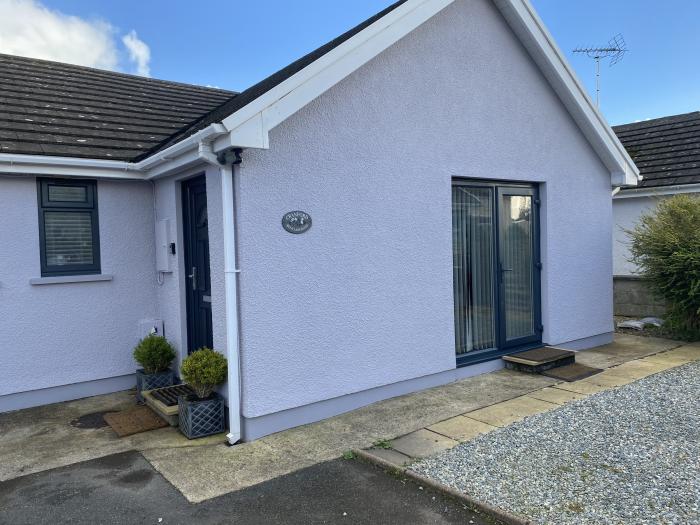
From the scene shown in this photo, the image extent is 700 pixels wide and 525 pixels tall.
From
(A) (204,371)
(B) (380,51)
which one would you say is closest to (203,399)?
(A) (204,371)

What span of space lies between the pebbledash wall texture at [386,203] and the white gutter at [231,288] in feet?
0.29

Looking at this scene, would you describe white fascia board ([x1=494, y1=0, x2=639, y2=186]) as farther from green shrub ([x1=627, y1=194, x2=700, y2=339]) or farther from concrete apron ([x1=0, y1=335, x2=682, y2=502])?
concrete apron ([x1=0, y1=335, x2=682, y2=502])

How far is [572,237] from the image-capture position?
873 cm

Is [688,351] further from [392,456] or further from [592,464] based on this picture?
[392,456]

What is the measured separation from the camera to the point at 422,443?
5.06 m

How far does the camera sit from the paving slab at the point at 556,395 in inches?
243

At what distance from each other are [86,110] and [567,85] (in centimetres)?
746

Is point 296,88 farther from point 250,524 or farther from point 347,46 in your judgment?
point 250,524

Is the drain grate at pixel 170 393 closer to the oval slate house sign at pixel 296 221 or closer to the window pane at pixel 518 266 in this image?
the oval slate house sign at pixel 296 221

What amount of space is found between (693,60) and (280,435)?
19.4 metres

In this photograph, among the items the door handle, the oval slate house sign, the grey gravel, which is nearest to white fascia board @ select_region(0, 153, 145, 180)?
the door handle

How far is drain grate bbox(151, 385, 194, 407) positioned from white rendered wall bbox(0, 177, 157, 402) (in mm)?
1230

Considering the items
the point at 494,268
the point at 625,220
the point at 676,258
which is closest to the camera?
the point at 494,268

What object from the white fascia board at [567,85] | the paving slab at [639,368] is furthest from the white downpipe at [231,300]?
the paving slab at [639,368]
